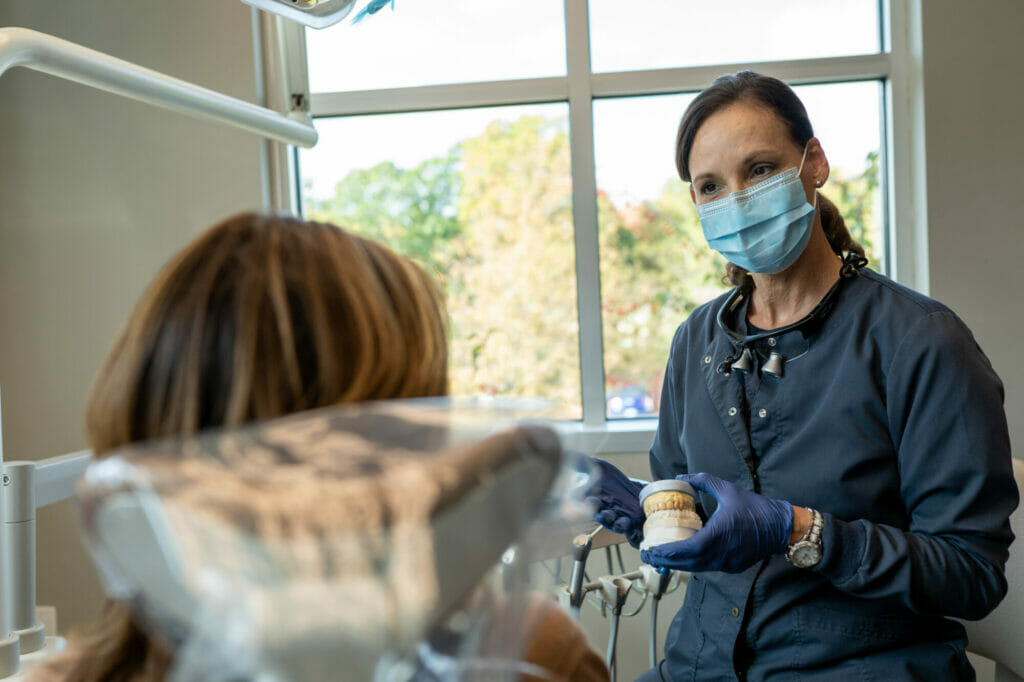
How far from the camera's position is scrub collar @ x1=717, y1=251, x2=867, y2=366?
1.31 m

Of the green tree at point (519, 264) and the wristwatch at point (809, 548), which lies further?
the green tree at point (519, 264)

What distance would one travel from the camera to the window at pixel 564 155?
2.42 m

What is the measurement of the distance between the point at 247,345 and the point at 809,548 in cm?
92

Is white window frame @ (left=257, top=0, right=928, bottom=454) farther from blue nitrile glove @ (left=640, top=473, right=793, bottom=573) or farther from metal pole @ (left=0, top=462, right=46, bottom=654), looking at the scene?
metal pole @ (left=0, top=462, right=46, bottom=654)

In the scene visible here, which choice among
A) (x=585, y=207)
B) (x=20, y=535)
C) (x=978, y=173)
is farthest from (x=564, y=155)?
(x=20, y=535)

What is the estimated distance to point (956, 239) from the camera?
7.34ft

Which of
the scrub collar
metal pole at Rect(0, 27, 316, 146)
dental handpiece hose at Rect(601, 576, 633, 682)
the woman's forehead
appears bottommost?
dental handpiece hose at Rect(601, 576, 633, 682)

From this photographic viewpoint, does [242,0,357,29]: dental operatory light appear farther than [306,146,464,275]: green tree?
No

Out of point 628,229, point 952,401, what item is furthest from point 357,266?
point 628,229

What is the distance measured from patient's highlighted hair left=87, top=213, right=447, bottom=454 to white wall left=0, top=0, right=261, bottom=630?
1.96m

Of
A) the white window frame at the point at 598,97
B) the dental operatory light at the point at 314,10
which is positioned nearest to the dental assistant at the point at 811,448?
the dental operatory light at the point at 314,10

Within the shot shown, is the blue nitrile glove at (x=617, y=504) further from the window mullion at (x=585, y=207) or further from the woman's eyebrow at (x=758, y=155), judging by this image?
the window mullion at (x=585, y=207)

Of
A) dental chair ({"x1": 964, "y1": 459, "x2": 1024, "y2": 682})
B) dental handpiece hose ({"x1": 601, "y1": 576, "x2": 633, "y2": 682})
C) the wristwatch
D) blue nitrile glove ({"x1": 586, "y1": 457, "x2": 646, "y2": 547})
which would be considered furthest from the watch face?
dental handpiece hose ({"x1": 601, "y1": 576, "x2": 633, "y2": 682})

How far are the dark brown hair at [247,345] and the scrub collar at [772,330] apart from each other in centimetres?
89
